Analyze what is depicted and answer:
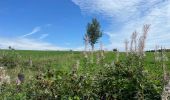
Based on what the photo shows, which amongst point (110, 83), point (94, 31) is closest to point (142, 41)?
point (110, 83)

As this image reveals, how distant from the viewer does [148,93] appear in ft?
25.0

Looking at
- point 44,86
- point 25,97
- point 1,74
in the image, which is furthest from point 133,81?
point 1,74

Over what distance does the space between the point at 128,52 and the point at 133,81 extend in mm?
1325

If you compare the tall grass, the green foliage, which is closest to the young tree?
the green foliage

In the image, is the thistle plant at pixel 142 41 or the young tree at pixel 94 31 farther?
the young tree at pixel 94 31

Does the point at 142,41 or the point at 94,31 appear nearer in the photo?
the point at 142,41

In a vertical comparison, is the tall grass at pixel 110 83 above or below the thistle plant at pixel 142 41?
below

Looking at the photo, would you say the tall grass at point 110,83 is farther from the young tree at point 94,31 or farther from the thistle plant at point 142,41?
the young tree at point 94,31

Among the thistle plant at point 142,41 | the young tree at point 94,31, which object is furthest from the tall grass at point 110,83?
the young tree at point 94,31

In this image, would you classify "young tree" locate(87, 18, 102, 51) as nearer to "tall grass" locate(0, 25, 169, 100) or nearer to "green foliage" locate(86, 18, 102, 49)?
"green foliage" locate(86, 18, 102, 49)

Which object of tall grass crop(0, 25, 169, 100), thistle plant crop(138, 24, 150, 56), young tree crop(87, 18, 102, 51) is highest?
young tree crop(87, 18, 102, 51)

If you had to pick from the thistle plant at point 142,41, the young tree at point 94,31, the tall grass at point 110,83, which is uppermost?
the young tree at point 94,31

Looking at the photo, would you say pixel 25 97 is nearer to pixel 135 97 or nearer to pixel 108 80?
pixel 108 80

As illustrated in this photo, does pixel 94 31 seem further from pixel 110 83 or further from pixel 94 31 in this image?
pixel 110 83
